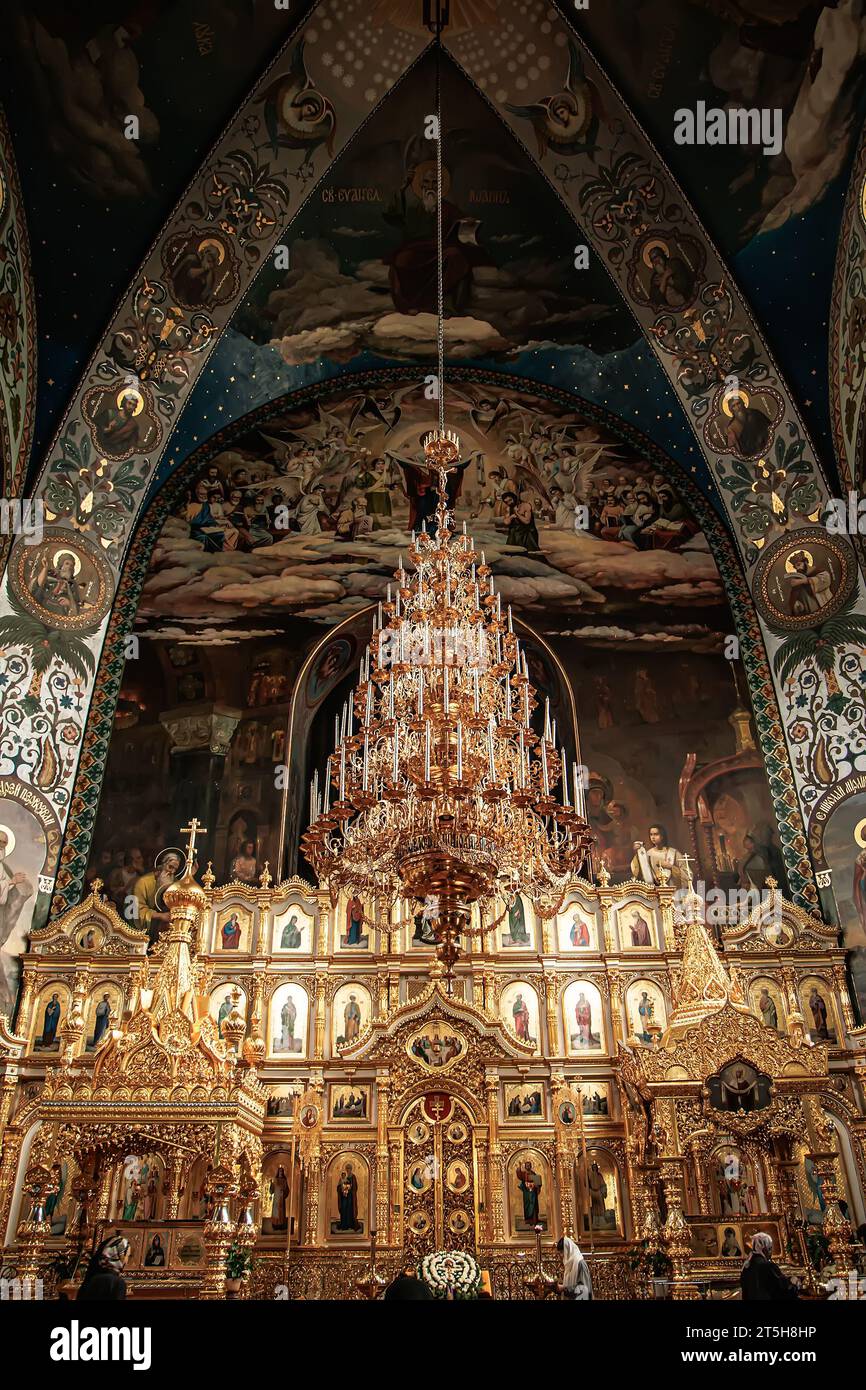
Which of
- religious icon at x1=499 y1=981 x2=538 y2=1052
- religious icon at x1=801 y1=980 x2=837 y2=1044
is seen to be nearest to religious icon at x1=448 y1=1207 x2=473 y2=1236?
religious icon at x1=499 y1=981 x2=538 y2=1052

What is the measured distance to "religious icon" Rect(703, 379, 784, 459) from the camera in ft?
45.6

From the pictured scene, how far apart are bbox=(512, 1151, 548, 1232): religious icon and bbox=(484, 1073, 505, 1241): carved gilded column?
0.58 ft

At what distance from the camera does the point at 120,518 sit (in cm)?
1443

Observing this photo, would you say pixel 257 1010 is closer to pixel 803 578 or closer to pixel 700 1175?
pixel 700 1175

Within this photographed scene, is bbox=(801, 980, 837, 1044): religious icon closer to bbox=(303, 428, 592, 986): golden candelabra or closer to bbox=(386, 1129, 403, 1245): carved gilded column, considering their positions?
bbox=(303, 428, 592, 986): golden candelabra

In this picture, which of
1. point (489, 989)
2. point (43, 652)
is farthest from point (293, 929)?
point (43, 652)

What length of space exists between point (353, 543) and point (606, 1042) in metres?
8.05

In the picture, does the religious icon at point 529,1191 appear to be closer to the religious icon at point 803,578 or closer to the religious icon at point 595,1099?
the religious icon at point 595,1099

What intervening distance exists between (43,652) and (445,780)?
25.9 feet

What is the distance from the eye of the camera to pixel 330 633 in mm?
14773

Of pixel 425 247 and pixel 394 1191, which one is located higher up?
pixel 425 247

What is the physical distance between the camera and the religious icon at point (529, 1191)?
11.1m

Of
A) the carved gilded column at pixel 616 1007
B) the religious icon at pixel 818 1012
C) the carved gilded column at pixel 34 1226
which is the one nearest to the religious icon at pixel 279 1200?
the carved gilded column at pixel 34 1226

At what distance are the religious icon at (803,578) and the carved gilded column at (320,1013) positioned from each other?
7.97 m
